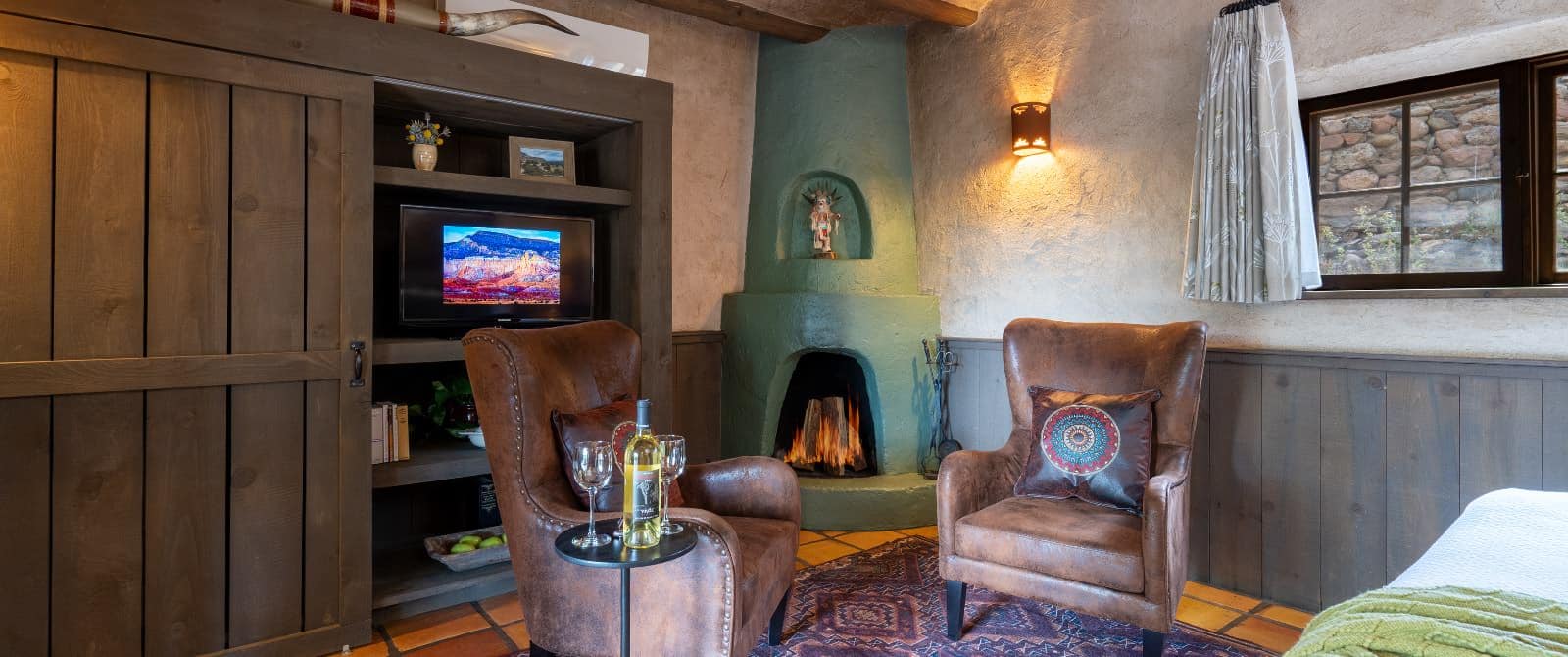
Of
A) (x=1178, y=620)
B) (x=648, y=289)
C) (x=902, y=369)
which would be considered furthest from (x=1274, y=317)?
(x=648, y=289)

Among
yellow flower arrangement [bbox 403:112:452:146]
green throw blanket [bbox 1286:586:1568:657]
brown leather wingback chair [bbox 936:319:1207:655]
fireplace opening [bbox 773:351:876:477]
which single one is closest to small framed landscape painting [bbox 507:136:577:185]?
yellow flower arrangement [bbox 403:112:452:146]

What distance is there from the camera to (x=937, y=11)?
356 cm

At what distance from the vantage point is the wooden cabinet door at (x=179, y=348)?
190 cm

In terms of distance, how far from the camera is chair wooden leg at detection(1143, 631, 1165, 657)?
81.9 inches

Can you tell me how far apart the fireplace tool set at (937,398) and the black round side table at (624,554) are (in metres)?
2.27

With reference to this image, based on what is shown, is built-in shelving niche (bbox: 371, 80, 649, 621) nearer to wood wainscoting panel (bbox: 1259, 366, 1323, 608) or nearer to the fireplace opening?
the fireplace opening

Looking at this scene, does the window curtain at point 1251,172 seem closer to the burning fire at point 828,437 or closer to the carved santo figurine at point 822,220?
the carved santo figurine at point 822,220

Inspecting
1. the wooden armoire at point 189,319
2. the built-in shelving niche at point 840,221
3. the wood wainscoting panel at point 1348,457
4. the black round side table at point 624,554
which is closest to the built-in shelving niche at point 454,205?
the wooden armoire at point 189,319

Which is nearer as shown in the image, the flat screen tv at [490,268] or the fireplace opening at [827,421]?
the flat screen tv at [490,268]

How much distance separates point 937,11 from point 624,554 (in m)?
2.91

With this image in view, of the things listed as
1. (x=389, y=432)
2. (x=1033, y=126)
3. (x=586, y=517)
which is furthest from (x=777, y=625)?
(x=1033, y=126)

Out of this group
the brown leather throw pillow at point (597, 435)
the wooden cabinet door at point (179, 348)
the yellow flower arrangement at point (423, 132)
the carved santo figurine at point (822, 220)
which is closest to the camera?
the wooden cabinet door at point (179, 348)

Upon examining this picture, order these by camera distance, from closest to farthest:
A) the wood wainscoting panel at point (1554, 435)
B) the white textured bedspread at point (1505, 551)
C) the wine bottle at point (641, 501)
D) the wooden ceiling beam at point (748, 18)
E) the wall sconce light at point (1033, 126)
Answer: the white textured bedspread at point (1505, 551) < the wine bottle at point (641, 501) < the wood wainscoting panel at point (1554, 435) < the wall sconce light at point (1033, 126) < the wooden ceiling beam at point (748, 18)

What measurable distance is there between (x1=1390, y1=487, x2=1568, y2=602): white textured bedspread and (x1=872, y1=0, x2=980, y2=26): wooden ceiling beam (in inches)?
107
